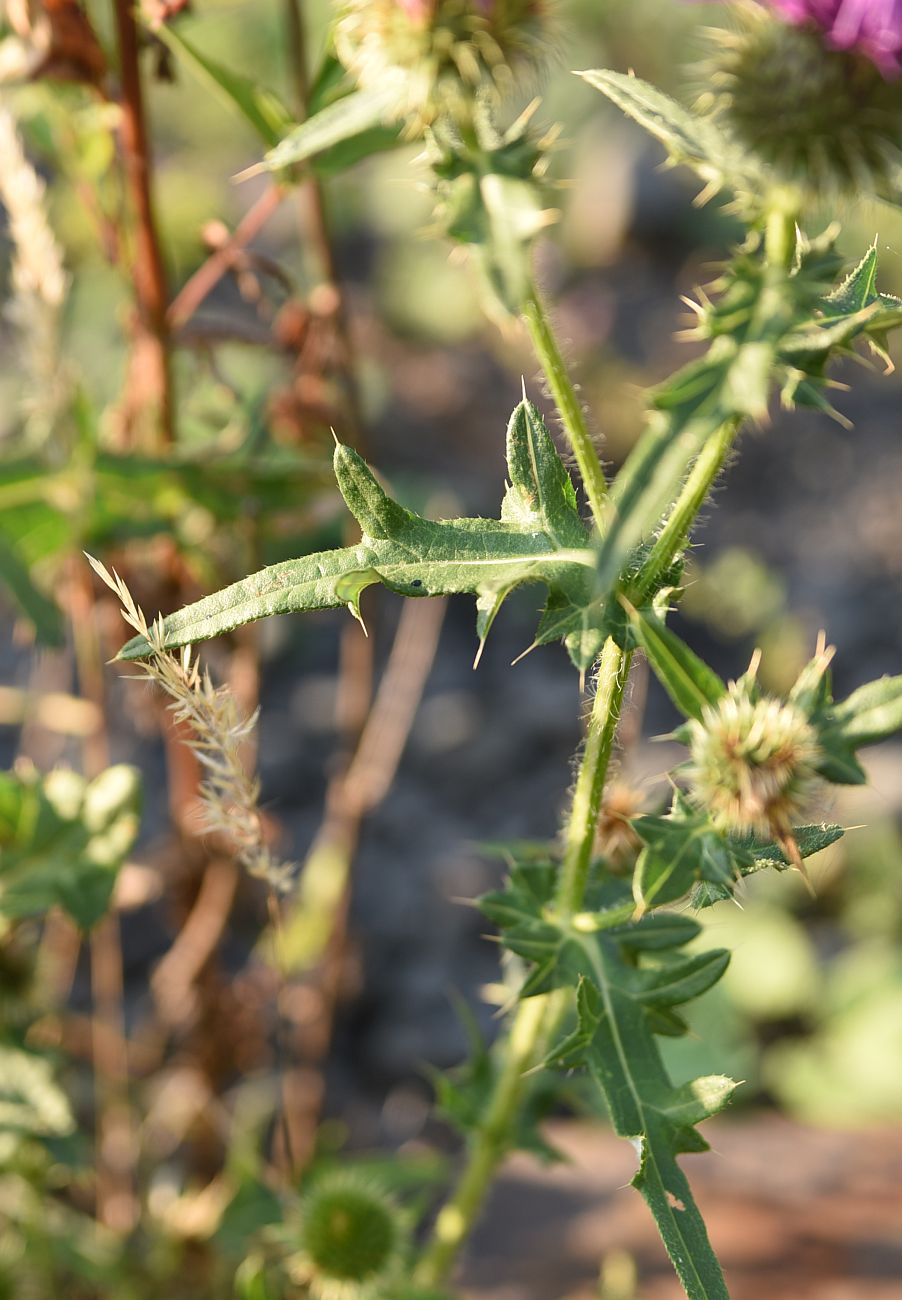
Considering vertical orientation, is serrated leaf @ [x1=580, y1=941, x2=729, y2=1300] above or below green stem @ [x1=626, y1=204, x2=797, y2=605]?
below

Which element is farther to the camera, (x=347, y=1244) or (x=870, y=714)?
(x=347, y=1244)

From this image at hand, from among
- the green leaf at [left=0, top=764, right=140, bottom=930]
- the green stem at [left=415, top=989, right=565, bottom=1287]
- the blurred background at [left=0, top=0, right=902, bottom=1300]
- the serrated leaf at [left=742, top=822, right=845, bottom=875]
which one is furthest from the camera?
the blurred background at [left=0, top=0, right=902, bottom=1300]

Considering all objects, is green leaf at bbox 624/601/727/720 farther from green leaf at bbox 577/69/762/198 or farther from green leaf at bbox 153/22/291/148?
green leaf at bbox 153/22/291/148

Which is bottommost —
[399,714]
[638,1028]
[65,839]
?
[638,1028]

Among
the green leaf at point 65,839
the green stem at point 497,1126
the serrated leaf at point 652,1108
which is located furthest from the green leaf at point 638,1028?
the green leaf at point 65,839

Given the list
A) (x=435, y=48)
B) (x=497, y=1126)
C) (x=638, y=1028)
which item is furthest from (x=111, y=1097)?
(x=435, y=48)

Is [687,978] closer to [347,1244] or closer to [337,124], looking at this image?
[347,1244]

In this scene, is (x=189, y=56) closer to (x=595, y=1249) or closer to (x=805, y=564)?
(x=595, y=1249)

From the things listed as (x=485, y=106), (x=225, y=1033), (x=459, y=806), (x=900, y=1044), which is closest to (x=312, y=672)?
(x=459, y=806)

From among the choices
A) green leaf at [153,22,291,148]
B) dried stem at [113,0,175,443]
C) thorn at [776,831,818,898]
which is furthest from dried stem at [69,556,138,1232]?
thorn at [776,831,818,898]
